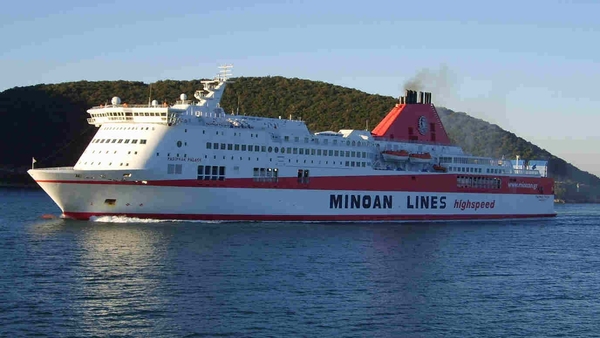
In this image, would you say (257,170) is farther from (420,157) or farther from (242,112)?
→ (242,112)

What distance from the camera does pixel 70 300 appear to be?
22016 mm

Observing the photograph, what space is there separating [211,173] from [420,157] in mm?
16568

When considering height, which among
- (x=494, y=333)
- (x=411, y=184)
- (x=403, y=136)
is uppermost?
(x=403, y=136)

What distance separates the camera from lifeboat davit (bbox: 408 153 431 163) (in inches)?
2012

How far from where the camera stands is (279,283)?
25.5 m

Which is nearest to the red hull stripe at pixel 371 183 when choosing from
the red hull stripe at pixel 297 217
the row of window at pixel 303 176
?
the row of window at pixel 303 176

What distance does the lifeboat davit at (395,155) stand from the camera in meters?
49.6

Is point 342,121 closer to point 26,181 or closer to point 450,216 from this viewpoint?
point 26,181

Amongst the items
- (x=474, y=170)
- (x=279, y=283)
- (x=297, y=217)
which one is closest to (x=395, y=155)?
(x=474, y=170)

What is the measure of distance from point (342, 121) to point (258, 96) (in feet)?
55.1

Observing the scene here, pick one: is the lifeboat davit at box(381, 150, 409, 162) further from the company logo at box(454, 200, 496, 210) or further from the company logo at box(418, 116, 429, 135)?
the company logo at box(454, 200, 496, 210)

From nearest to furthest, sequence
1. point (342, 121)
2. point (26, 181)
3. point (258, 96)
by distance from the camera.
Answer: point (26, 181)
point (342, 121)
point (258, 96)

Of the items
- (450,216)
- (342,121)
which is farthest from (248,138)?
(342,121)

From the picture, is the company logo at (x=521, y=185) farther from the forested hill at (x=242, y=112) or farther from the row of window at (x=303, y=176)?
the forested hill at (x=242, y=112)
